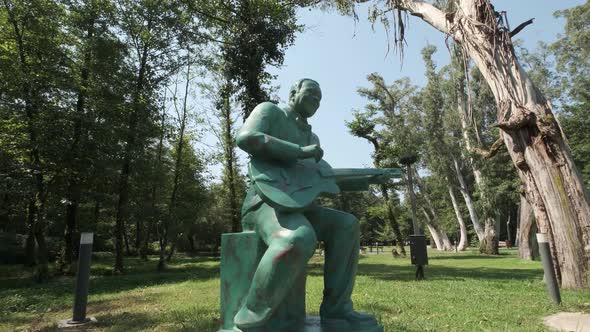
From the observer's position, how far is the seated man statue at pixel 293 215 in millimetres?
2531

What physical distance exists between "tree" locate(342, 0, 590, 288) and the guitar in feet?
21.5

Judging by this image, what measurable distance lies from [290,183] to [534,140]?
23.8 ft

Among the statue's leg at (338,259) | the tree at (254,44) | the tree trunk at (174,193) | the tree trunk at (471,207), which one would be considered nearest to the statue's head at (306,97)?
the statue's leg at (338,259)

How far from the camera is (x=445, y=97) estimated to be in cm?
2953

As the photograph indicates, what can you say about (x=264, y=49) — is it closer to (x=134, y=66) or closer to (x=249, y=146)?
(x=134, y=66)

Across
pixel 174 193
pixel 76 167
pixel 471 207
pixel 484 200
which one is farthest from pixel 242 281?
pixel 471 207

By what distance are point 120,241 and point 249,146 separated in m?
14.5

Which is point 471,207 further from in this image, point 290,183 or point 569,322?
point 290,183

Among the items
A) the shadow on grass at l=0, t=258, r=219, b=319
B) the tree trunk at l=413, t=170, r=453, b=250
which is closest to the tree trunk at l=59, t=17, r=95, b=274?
the shadow on grass at l=0, t=258, r=219, b=319

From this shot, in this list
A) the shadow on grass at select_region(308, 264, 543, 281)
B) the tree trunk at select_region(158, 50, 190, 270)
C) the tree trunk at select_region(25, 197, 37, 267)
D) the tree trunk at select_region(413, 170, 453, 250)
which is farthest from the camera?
the tree trunk at select_region(413, 170, 453, 250)

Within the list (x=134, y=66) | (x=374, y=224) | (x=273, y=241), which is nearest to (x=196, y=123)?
(x=134, y=66)

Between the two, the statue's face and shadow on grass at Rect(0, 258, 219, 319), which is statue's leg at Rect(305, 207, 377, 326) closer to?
the statue's face

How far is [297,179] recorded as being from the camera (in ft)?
9.65

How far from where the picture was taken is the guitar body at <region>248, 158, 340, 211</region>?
8.96 ft
